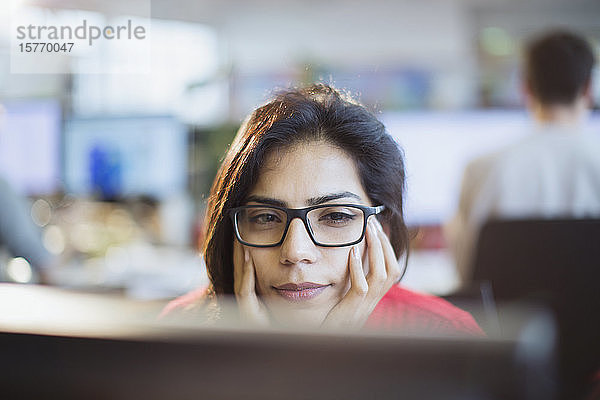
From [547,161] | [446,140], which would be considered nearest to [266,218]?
[547,161]

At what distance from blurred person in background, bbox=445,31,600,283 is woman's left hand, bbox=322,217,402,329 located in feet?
2.72

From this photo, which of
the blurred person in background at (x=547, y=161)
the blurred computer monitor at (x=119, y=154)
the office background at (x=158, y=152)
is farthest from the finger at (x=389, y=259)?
the blurred computer monitor at (x=119, y=154)

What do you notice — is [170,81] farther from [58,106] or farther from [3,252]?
[3,252]

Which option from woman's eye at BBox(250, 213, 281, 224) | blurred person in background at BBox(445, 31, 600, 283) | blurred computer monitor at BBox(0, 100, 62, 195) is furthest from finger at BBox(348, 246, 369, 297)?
blurred computer monitor at BBox(0, 100, 62, 195)

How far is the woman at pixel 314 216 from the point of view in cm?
81

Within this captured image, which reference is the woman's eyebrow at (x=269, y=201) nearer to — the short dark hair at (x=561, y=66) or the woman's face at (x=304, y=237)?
the woman's face at (x=304, y=237)

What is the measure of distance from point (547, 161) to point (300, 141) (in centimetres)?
111

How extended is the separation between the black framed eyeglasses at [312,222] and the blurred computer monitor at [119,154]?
1678mm

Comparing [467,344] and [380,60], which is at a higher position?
[380,60]

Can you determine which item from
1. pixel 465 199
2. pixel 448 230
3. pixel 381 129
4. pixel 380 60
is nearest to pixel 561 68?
pixel 465 199

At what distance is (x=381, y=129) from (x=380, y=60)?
12.6ft

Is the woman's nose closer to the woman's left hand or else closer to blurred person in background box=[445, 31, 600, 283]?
the woman's left hand

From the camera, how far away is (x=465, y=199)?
190 centimetres

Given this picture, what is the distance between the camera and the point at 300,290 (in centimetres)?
81
